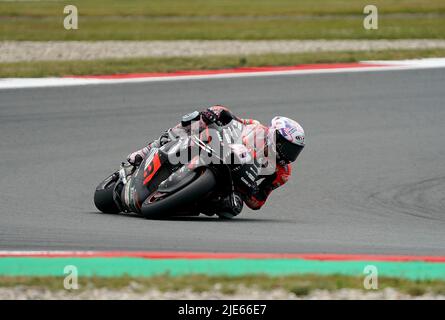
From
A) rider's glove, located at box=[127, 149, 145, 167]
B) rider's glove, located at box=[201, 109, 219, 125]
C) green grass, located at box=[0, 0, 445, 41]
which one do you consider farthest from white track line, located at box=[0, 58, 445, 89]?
rider's glove, located at box=[201, 109, 219, 125]

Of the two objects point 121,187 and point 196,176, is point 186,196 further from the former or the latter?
point 121,187

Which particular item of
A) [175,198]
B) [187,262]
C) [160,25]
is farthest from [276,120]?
[160,25]

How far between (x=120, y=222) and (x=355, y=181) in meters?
3.53

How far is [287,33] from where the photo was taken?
2303 cm

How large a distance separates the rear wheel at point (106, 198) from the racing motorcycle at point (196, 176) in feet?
0.95

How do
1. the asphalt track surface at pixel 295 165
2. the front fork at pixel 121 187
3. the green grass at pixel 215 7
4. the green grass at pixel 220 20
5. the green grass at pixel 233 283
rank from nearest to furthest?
the green grass at pixel 233 283 < the asphalt track surface at pixel 295 165 < the front fork at pixel 121 187 < the green grass at pixel 220 20 < the green grass at pixel 215 7

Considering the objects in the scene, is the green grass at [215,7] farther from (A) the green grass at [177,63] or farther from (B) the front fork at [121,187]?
(B) the front fork at [121,187]

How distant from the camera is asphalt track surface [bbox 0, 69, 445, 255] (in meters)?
8.45

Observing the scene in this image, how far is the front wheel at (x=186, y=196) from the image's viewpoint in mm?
8719

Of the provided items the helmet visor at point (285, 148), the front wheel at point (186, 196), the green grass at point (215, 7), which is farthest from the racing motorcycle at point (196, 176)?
the green grass at point (215, 7)

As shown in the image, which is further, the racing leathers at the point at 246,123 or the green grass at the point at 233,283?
the racing leathers at the point at 246,123

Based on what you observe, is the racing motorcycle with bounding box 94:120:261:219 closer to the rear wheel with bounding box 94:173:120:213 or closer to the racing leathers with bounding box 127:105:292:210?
the racing leathers with bounding box 127:105:292:210
